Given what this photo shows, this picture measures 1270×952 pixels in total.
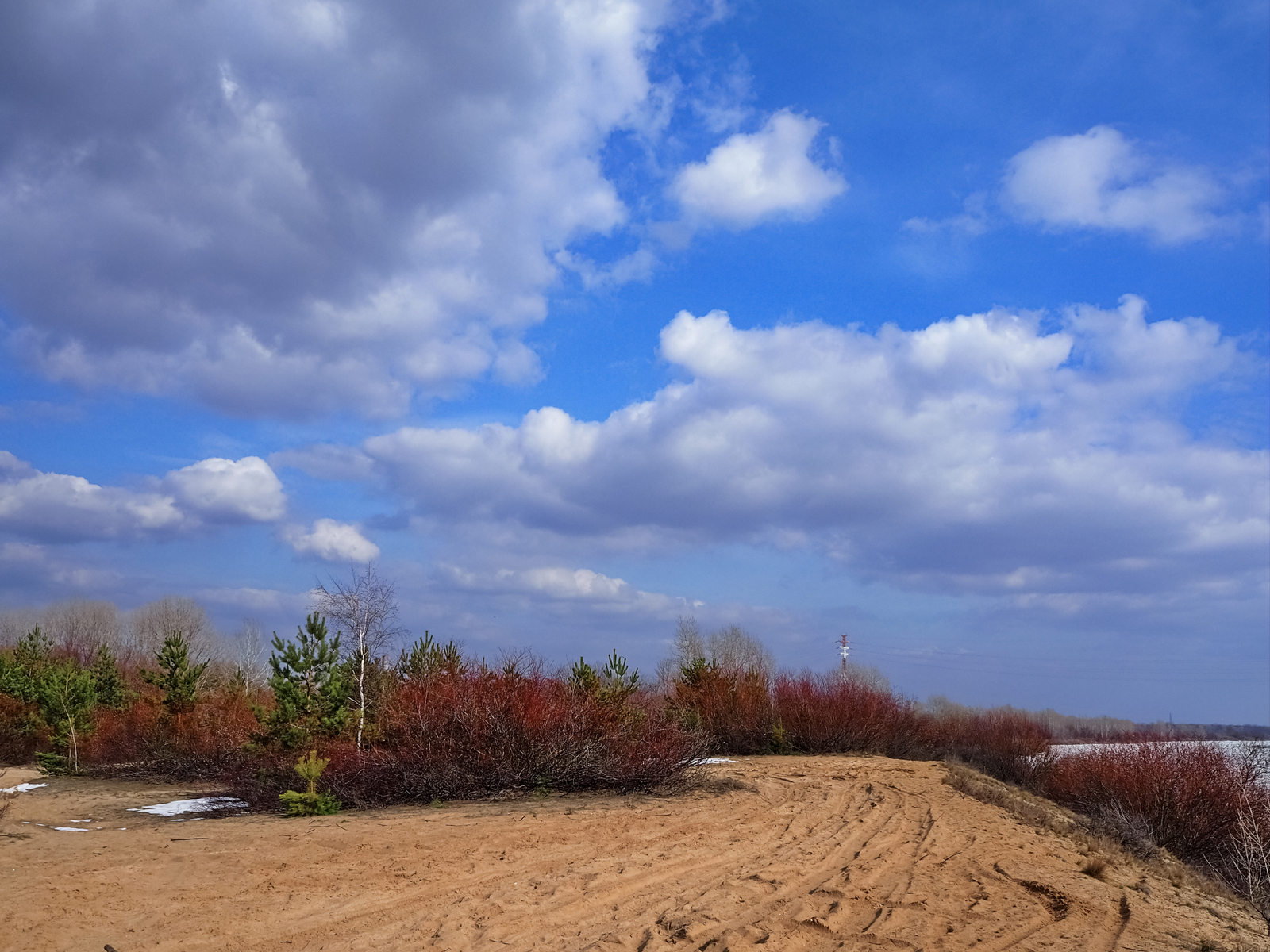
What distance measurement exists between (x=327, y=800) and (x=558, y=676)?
20.5ft

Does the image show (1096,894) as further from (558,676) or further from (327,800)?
(558,676)

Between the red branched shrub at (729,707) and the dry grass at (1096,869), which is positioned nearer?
the dry grass at (1096,869)

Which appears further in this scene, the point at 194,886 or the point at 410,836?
the point at 410,836

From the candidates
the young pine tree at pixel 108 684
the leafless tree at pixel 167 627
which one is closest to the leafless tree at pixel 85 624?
the leafless tree at pixel 167 627

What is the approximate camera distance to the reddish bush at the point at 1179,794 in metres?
15.7

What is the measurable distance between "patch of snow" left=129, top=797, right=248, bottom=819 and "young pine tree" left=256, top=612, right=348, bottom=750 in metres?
1.46

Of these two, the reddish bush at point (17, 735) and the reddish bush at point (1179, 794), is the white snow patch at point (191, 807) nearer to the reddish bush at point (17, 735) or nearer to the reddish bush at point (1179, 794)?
the reddish bush at point (17, 735)

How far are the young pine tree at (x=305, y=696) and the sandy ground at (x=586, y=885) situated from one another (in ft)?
9.69

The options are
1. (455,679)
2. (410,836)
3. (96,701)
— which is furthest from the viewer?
(96,701)

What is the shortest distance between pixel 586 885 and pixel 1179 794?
14105mm

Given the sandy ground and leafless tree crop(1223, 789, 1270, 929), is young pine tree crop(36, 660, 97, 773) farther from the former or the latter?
leafless tree crop(1223, 789, 1270, 929)

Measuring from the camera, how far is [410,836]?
1009 centimetres

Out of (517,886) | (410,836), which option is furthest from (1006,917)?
(410,836)

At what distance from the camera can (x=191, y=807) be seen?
45.6ft
